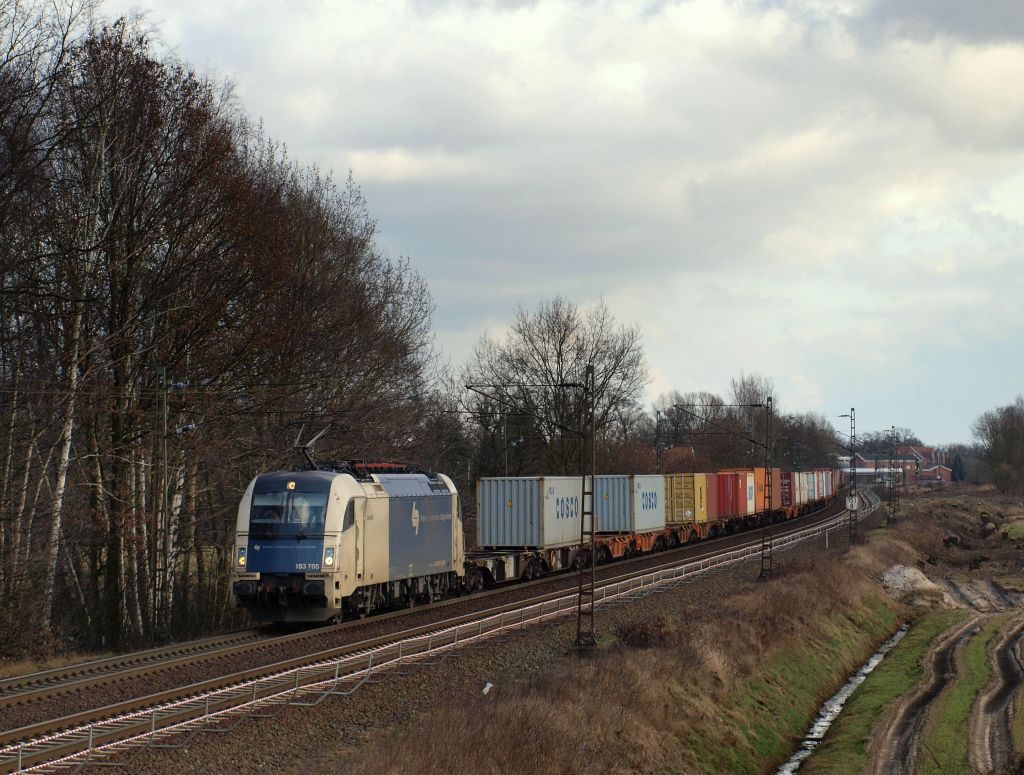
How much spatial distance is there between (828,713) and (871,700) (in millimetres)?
970

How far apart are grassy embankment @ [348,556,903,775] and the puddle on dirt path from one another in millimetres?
232

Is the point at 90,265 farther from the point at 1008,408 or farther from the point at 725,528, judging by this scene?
the point at 1008,408

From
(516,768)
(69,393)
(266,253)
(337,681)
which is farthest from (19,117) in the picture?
(516,768)

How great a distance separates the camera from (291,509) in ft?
74.7

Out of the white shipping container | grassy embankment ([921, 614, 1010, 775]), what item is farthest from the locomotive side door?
the white shipping container

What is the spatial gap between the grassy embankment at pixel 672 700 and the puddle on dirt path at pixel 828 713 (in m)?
0.23

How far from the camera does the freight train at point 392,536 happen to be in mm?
22516

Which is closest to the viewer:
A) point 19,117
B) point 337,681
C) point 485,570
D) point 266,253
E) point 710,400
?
point 337,681

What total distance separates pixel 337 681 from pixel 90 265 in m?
14.0

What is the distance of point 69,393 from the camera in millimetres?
22359

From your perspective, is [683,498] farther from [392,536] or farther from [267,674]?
[267,674]

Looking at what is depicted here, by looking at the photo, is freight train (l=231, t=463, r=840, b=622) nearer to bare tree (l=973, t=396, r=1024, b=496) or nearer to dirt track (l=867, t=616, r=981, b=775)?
dirt track (l=867, t=616, r=981, b=775)

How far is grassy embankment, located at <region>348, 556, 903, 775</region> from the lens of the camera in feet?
44.7

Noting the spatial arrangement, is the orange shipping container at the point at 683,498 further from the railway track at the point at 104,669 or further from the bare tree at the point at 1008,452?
the bare tree at the point at 1008,452
